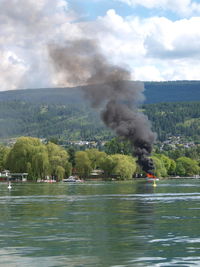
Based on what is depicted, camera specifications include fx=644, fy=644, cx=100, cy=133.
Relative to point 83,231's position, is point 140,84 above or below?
above

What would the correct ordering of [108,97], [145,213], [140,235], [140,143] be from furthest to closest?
[140,143]
[108,97]
[145,213]
[140,235]

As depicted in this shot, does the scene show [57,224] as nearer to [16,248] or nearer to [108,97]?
[16,248]

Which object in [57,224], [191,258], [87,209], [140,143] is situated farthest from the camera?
[140,143]

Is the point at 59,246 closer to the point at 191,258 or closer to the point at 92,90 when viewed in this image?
the point at 191,258

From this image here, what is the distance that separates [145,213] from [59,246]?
23571 millimetres

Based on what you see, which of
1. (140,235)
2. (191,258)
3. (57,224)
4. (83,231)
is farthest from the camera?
(57,224)

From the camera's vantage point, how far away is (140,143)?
525 ft

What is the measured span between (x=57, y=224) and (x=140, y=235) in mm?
10051

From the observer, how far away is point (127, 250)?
122 ft

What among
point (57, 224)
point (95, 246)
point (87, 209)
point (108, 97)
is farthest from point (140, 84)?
point (95, 246)

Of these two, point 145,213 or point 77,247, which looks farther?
point 145,213

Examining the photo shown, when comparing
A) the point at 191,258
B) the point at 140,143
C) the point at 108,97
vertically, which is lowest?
the point at 191,258

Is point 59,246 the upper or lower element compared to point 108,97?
lower

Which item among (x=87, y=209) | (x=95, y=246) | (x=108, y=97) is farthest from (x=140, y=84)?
(x=95, y=246)
